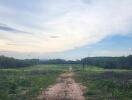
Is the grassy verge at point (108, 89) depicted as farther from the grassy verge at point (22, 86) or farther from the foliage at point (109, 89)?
the grassy verge at point (22, 86)

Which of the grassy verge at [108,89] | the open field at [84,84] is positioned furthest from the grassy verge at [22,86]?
the grassy verge at [108,89]

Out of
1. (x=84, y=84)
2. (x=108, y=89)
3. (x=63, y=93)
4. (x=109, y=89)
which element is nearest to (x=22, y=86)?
(x=63, y=93)

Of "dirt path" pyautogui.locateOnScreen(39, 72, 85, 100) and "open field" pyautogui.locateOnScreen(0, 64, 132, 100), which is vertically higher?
"open field" pyautogui.locateOnScreen(0, 64, 132, 100)

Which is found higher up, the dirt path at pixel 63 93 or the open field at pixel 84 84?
the open field at pixel 84 84

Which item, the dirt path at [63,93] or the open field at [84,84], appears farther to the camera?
the open field at [84,84]

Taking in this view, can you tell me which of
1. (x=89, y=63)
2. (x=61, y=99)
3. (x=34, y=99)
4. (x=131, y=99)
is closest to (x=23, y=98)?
(x=34, y=99)

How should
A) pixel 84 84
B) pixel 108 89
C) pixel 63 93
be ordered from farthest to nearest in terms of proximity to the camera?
pixel 84 84, pixel 108 89, pixel 63 93

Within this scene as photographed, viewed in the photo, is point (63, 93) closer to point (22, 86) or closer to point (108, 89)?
point (108, 89)

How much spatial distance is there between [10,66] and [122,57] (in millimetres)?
54465

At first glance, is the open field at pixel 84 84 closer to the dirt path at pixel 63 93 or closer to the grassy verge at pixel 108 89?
the grassy verge at pixel 108 89

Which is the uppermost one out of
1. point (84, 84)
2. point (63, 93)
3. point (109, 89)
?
point (84, 84)

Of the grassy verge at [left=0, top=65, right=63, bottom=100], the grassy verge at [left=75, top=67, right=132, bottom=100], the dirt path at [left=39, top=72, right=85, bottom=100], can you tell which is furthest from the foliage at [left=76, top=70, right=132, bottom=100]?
the grassy verge at [left=0, top=65, right=63, bottom=100]

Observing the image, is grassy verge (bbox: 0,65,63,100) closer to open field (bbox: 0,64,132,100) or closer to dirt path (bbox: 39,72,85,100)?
open field (bbox: 0,64,132,100)

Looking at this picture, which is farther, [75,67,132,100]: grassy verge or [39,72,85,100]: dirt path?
[75,67,132,100]: grassy verge
